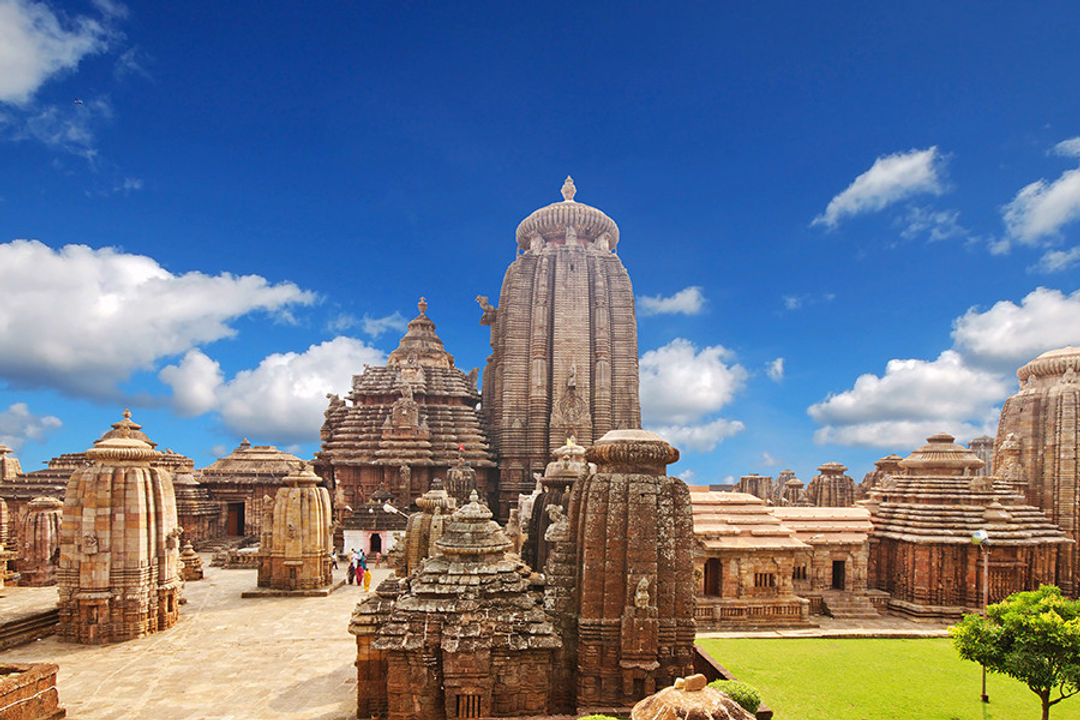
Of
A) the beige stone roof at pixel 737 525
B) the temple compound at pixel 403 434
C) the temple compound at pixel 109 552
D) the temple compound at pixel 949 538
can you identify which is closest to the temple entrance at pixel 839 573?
the temple compound at pixel 949 538

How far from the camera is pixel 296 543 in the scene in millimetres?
24125

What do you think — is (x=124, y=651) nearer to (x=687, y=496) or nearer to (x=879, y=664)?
(x=687, y=496)

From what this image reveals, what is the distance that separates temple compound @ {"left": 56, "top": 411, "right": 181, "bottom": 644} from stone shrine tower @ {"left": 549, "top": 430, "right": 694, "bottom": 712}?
46.0ft

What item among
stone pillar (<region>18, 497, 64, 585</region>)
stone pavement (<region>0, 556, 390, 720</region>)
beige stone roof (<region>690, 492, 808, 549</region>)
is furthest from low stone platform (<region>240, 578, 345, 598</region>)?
beige stone roof (<region>690, 492, 808, 549</region>)

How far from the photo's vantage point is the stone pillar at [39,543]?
25.1m

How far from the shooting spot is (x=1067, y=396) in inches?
1220

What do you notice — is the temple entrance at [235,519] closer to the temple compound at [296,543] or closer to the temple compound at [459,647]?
the temple compound at [296,543]

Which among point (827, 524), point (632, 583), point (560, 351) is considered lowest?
point (827, 524)

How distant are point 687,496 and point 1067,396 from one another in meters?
30.2

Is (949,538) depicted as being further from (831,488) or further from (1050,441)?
(831,488)

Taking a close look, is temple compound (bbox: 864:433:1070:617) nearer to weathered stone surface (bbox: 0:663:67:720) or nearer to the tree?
the tree

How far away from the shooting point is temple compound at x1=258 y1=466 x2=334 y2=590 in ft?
78.7

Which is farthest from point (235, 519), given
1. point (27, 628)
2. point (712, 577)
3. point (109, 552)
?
point (712, 577)

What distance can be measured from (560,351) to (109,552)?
92.7ft
